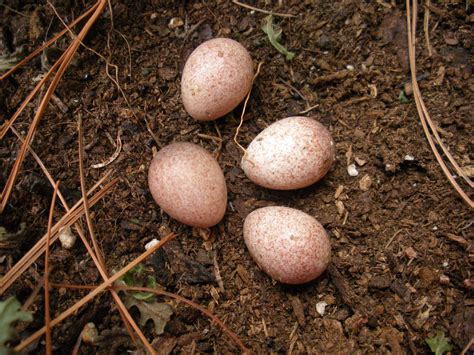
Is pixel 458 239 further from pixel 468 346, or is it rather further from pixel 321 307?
pixel 321 307

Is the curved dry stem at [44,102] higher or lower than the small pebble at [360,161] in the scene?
higher

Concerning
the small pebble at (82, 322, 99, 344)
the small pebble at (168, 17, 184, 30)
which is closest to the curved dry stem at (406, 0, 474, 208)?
the small pebble at (168, 17, 184, 30)

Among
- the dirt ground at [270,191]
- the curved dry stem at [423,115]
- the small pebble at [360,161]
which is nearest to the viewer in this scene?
the dirt ground at [270,191]

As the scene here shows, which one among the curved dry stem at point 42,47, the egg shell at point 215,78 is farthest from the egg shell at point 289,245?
the curved dry stem at point 42,47

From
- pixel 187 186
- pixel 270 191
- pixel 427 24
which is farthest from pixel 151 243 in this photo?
pixel 427 24

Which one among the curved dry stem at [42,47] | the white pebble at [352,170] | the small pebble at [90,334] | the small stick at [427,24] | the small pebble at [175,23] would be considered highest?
the curved dry stem at [42,47]

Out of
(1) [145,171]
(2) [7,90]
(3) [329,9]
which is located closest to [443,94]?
(3) [329,9]

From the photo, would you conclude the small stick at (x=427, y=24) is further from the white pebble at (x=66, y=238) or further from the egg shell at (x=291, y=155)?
the white pebble at (x=66, y=238)
